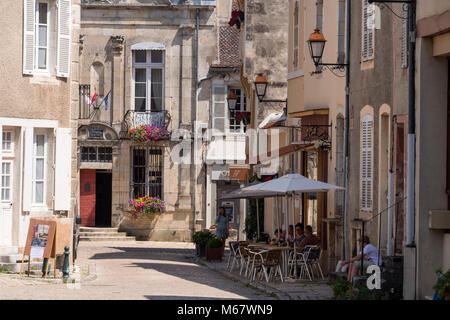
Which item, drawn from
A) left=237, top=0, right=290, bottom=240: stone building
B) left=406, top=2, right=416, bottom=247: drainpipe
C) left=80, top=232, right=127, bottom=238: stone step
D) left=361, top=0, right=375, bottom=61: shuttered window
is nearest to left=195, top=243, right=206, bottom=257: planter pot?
left=237, top=0, right=290, bottom=240: stone building

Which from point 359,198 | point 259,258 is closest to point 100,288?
point 259,258

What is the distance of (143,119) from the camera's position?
3703 centimetres

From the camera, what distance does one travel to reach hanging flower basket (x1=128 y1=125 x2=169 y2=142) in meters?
36.5

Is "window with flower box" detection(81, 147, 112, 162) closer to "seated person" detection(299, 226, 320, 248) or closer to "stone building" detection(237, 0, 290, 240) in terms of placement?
"stone building" detection(237, 0, 290, 240)

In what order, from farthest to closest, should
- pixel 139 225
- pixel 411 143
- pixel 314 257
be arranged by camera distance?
pixel 139 225
pixel 314 257
pixel 411 143

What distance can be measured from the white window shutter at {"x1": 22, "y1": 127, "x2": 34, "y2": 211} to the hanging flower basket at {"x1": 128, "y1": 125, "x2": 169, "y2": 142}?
49.6 ft

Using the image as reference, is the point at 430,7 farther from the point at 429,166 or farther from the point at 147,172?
the point at 147,172

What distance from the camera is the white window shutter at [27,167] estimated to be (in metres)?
21.3

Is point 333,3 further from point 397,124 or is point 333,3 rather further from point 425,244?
point 425,244

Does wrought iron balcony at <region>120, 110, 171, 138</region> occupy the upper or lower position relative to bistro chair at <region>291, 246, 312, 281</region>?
upper

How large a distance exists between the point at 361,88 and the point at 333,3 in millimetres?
2917

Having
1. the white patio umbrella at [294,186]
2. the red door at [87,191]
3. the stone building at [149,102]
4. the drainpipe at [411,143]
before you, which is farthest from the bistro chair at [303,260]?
the red door at [87,191]

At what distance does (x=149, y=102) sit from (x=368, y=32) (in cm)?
1801

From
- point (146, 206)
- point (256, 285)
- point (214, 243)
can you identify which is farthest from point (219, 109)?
point (256, 285)
